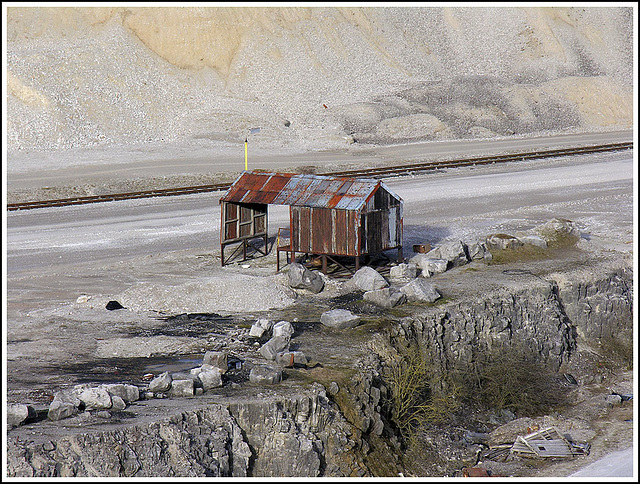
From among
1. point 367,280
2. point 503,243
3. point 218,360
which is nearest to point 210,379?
point 218,360

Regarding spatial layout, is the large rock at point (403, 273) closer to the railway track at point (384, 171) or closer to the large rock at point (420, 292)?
the large rock at point (420, 292)

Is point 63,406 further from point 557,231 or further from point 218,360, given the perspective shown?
point 557,231

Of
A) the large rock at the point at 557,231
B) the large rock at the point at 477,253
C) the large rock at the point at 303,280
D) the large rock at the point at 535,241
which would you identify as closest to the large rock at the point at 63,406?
the large rock at the point at 303,280

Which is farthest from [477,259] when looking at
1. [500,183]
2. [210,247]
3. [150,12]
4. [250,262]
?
[150,12]

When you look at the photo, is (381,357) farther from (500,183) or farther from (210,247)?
(500,183)

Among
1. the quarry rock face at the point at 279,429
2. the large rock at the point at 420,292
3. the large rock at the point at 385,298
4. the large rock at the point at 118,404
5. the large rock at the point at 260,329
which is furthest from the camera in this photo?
the large rock at the point at 420,292

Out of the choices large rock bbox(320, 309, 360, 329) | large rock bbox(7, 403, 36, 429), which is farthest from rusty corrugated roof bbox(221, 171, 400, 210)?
large rock bbox(7, 403, 36, 429)

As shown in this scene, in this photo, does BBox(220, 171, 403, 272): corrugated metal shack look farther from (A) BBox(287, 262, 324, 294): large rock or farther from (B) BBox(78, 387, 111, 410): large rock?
(B) BBox(78, 387, 111, 410): large rock

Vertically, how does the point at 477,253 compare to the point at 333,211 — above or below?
below

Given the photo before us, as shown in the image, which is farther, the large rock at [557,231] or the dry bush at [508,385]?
the large rock at [557,231]
